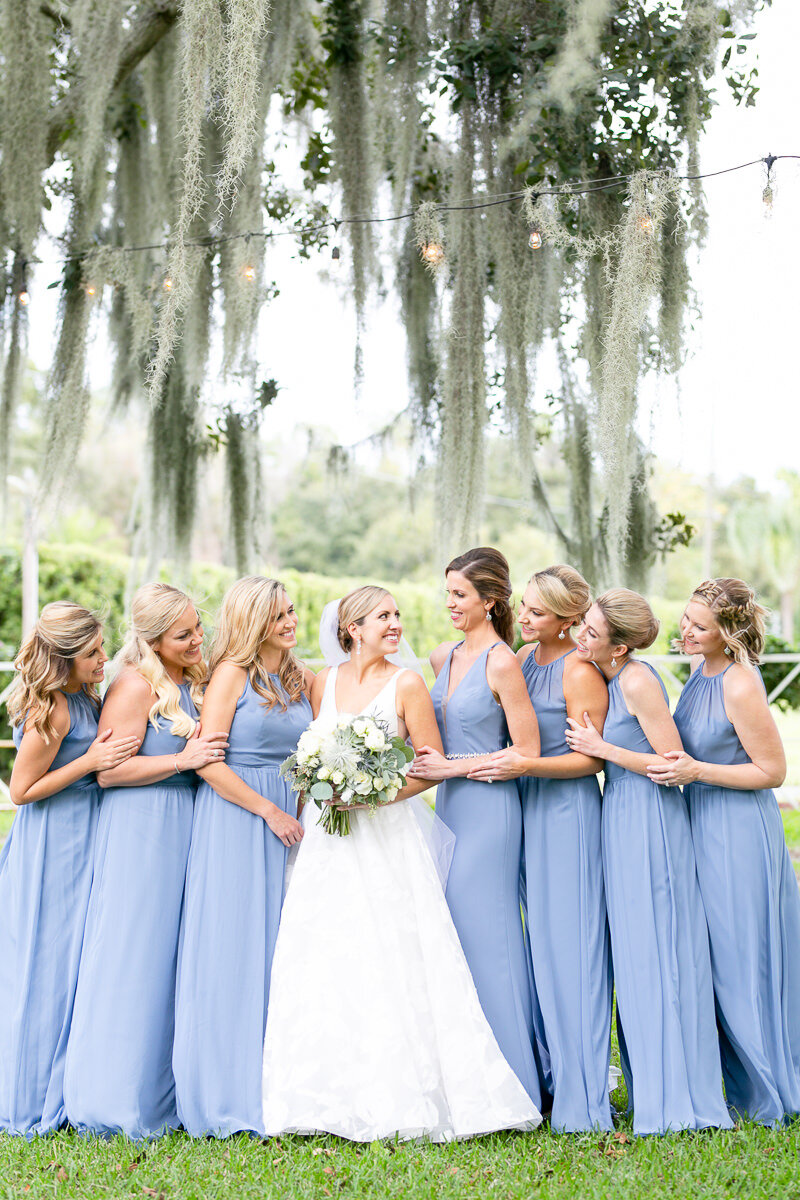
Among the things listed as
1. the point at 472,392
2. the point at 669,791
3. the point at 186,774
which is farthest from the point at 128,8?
the point at 669,791

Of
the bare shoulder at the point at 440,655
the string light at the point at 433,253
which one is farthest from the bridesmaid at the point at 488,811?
the string light at the point at 433,253

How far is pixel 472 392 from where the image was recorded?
17.9 feet

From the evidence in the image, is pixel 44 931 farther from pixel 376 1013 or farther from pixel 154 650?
pixel 376 1013

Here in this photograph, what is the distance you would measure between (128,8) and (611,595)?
193 inches

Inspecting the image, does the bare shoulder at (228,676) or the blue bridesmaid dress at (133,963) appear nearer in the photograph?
the blue bridesmaid dress at (133,963)

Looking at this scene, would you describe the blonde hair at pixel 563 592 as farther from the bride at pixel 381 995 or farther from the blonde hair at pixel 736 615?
the bride at pixel 381 995

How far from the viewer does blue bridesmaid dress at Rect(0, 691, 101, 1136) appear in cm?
334

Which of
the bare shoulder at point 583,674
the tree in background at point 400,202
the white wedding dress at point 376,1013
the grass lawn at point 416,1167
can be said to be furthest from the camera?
the tree in background at point 400,202

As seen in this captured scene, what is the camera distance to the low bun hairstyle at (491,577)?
357 cm

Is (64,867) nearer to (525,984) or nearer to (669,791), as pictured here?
(525,984)

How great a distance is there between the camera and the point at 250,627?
350 cm

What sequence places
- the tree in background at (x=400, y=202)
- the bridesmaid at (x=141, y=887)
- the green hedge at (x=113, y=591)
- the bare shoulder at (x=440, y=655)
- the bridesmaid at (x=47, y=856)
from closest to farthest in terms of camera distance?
the bridesmaid at (x=141, y=887) < the bridesmaid at (x=47, y=856) < the bare shoulder at (x=440, y=655) < the tree in background at (x=400, y=202) < the green hedge at (x=113, y=591)

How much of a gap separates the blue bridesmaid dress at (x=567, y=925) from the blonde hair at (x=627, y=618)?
27cm

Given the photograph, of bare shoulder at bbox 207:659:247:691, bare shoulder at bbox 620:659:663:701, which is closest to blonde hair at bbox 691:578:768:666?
bare shoulder at bbox 620:659:663:701
